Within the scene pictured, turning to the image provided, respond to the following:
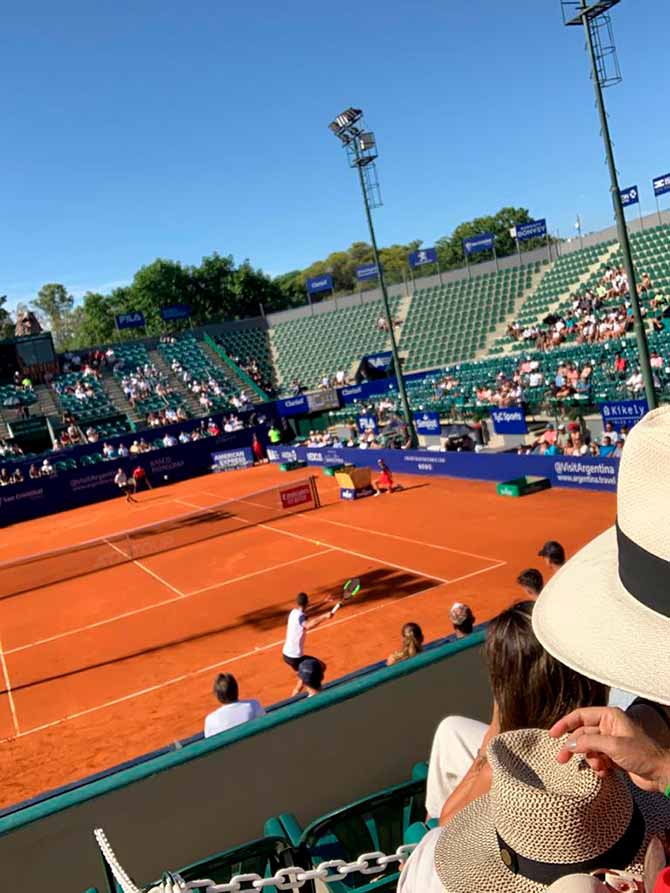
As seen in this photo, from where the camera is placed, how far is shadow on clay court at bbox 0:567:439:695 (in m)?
14.9

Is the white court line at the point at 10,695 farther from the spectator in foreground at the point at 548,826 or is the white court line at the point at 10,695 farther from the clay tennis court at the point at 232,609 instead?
the spectator in foreground at the point at 548,826

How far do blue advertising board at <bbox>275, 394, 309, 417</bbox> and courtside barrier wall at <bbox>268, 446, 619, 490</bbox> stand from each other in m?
6.83

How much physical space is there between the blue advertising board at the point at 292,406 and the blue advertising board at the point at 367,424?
6162 mm

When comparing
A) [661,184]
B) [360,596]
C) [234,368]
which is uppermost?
[661,184]

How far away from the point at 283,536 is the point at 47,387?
31193 millimetres

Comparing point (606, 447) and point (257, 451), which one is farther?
point (257, 451)

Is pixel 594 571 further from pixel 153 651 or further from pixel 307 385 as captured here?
pixel 307 385

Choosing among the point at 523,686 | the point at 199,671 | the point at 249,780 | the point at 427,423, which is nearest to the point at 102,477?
the point at 427,423

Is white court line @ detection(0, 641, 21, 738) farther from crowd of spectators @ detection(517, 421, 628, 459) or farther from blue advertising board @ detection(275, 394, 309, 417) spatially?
blue advertising board @ detection(275, 394, 309, 417)

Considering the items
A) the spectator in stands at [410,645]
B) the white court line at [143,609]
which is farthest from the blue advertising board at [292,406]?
the spectator in stands at [410,645]

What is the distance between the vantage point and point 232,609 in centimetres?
1659

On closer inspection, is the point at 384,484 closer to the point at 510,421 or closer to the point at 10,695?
the point at 510,421

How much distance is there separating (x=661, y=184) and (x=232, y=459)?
2817cm

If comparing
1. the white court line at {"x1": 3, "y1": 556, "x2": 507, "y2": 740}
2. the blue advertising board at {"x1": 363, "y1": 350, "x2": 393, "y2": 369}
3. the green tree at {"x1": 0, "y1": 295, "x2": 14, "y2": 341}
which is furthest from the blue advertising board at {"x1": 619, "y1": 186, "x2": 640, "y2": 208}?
the green tree at {"x1": 0, "y1": 295, "x2": 14, "y2": 341}
